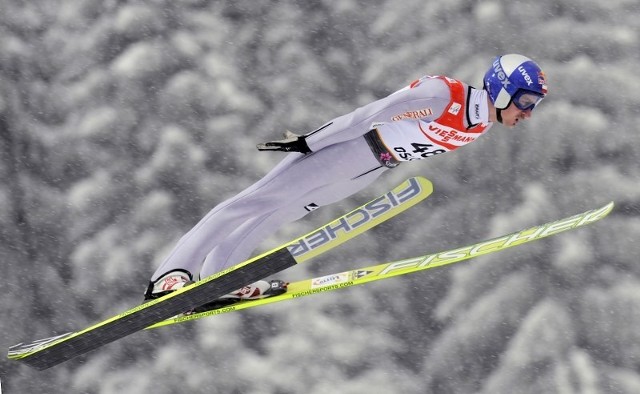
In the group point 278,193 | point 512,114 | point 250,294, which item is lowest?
point 512,114

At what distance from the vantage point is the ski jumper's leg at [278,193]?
682 cm

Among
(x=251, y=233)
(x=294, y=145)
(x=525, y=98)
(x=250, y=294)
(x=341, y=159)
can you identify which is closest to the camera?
(x=525, y=98)

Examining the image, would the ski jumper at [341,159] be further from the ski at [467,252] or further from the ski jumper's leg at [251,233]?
the ski at [467,252]

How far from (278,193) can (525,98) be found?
64.5 inches

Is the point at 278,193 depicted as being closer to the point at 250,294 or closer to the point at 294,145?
the point at 294,145

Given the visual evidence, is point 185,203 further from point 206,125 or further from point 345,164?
point 345,164

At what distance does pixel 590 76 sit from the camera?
31.3 ft

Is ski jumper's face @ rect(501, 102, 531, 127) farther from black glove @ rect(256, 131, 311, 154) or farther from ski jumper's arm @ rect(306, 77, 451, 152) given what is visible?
black glove @ rect(256, 131, 311, 154)

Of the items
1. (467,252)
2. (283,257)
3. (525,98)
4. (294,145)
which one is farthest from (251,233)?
(525,98)

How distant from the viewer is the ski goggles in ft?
20.7

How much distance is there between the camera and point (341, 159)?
22.3ft

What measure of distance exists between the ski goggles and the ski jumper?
0.64 feet

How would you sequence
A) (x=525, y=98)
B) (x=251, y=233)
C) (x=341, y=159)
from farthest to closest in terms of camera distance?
1. (x=251, y=233)
2. (x=341, y=159)
3. (x=525, y=98)

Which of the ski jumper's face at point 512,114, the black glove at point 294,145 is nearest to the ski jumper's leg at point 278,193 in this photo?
the black glove at point 294,145
